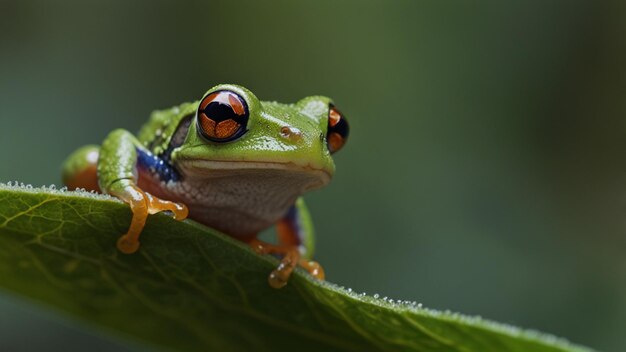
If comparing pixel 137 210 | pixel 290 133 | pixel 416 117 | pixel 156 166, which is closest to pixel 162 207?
pixel 137 210

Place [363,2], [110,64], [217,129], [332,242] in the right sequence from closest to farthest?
1. [217,129]
2. [332,242]
3. [110,64]
4. [363,2]

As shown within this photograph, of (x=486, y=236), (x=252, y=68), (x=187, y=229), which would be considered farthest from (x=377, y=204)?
(x=187, y=229)

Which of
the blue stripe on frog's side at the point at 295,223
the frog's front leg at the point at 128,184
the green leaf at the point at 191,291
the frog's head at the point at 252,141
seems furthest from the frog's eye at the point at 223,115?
the blue stripe on frog's side at the point at 295,223

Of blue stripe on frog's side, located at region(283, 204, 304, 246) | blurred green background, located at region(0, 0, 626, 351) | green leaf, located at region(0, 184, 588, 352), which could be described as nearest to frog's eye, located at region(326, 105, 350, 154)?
blue stripe on frog's side, located at region(283, 204, 304, 246)

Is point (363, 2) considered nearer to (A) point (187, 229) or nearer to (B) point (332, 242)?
(B) point (332, 242)

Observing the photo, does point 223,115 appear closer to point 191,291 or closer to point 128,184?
point 128,184
